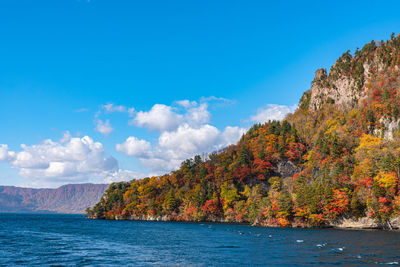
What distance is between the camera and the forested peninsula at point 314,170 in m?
86.1

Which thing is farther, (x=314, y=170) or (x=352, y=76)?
(x=352, y=76)

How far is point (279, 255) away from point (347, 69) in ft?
518

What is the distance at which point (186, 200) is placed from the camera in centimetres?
15500

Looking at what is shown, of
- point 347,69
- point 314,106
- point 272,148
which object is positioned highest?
point 347,69

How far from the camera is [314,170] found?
125688mm

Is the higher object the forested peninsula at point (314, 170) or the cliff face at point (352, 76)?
the cliff face at point (352, 76)

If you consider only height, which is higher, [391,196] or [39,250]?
[391,196]

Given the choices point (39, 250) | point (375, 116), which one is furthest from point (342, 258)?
point (375, 116)

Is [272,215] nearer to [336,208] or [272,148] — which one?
[336,208]

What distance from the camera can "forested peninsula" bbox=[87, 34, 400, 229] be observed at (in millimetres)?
86125

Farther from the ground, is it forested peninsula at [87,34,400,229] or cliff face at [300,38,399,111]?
cliff face at [300,38,399,111]

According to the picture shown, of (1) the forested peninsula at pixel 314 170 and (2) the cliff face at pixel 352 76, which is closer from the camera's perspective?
(1) the forested peninsula at pixel 314 170

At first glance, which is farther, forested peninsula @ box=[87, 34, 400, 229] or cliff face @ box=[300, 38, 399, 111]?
cliff face @ box=[300, 38, 399, 111]

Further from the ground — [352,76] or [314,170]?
[352,76]
